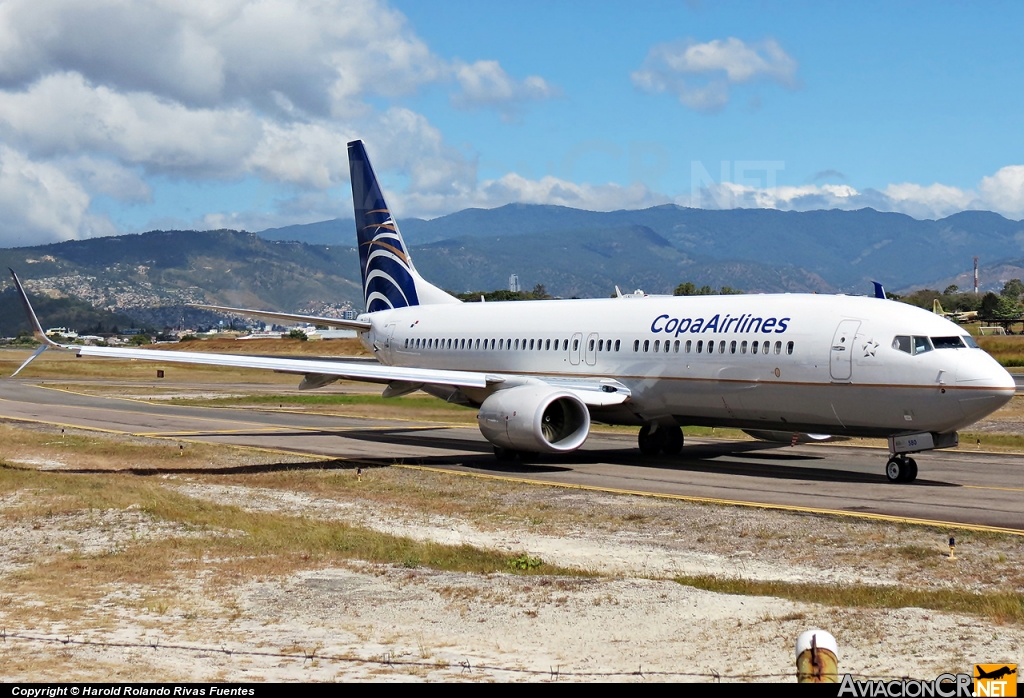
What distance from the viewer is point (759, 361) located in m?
25.9

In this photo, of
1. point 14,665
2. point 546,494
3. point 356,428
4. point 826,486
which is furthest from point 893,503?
point 356,428

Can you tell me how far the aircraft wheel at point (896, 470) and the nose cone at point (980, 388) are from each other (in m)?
2.03

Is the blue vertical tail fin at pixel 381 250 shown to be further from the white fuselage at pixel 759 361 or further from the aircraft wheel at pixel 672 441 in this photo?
the aircraft wheel at pixel 672 441

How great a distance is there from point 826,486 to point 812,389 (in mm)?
2241

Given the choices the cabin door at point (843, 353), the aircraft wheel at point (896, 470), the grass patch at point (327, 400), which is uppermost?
the cabin door at point (843, 353)

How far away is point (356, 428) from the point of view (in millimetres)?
40281

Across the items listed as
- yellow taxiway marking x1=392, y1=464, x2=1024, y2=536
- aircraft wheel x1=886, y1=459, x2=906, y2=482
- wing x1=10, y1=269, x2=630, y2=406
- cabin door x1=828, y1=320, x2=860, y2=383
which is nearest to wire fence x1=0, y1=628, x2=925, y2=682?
yellow taxiway marking x1=392, y1=464, x2=1024, y2=536

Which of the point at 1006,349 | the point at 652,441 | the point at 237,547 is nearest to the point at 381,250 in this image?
the point at 652,441

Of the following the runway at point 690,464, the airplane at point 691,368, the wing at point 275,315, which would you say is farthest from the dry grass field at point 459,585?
the wing at point 275,315

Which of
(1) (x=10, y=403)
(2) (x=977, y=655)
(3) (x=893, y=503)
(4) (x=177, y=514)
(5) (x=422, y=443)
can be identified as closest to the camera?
(2) (x=977, y=655)

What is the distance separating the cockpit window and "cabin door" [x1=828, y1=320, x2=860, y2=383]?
3.13 ft

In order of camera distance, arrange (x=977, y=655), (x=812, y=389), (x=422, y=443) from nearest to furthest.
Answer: (x=977, y=655), (x=812, y=389), (x=422, y=443)

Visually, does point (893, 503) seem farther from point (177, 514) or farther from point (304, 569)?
point (177, 514)

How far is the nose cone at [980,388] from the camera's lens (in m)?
22.5
